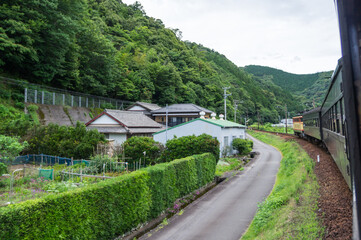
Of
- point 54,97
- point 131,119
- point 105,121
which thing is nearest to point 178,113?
point 131,119

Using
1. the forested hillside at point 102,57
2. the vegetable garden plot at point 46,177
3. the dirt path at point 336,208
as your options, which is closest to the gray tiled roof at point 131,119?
the vegetable garden plot at point 46,177

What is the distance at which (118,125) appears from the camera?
2814 centimetres

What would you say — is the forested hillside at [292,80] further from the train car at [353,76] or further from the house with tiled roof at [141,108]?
the train car at [353,76]

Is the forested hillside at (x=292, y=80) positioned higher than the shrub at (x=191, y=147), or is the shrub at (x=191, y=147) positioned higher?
the forested hillside at (x=292, y=80)

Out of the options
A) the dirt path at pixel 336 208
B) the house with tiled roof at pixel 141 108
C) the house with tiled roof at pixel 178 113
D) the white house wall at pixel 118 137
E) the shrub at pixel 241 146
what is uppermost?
the house with tiled roof at pixel 141 108

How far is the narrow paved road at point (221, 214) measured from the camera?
30.4 feet

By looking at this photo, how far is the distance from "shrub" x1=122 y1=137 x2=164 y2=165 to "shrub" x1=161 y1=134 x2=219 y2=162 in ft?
3.74

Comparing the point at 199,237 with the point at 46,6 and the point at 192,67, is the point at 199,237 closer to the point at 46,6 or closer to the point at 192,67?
the point at 46,6

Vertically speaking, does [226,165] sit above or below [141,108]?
below

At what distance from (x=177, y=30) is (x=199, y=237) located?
105 metres

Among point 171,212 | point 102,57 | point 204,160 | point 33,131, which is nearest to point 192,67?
point 102,57

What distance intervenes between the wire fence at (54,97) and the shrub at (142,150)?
13869 mm

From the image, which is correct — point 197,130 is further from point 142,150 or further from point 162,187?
point 162,187

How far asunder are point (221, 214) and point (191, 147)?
7.52m
